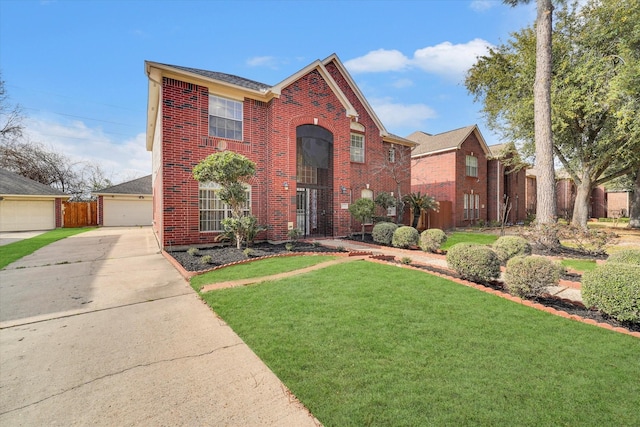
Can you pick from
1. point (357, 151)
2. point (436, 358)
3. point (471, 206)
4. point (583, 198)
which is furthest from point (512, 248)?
point (471, 206)

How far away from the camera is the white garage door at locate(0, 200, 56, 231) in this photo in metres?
19.2

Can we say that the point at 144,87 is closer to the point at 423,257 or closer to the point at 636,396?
the point at 423,257

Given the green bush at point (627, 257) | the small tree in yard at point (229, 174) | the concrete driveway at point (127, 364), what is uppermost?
Result: the small tree in yard at point (229, 174)

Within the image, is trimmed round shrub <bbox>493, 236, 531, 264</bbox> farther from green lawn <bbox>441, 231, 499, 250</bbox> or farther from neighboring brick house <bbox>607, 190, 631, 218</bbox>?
neighboring brick house <bbox>607, 190, 631, 218</bbox>

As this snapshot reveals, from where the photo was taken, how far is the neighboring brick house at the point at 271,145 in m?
9.63

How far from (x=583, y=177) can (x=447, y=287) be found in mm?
17520

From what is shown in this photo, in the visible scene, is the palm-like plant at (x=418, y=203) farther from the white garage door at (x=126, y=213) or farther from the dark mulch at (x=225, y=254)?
the white garage door at (x=126, y=213)

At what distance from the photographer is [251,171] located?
29.3ft

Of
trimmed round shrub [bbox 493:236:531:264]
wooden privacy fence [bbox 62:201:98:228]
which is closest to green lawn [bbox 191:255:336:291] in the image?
trimmed round shrub [bbox 493:236:531:264]

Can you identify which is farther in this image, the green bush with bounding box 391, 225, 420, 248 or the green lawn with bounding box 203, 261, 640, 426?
the green bush with bounding box 391, 225, 420, 248

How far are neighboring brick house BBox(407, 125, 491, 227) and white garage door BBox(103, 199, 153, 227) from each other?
24.3 meters

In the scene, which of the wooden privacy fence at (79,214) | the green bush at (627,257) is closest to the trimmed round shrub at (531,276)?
the green bush at (627,257)

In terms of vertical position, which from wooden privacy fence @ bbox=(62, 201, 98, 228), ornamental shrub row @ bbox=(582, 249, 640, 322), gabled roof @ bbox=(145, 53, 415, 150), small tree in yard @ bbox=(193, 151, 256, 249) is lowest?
ornamental shrub row @ bbox=(582, 249, 640, 322)

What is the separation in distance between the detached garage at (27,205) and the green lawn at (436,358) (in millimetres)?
24917
